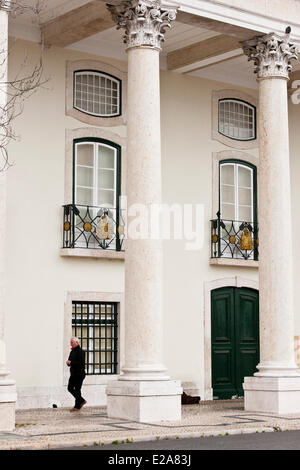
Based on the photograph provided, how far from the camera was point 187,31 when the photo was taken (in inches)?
785

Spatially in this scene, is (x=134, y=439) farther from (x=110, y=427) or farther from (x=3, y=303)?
(x=3, y=303)

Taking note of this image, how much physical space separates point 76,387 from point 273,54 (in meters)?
7.89

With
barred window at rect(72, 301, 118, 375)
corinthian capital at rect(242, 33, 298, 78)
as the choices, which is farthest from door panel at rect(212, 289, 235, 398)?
corinthian capital at rect(242, 33, 298, 78)

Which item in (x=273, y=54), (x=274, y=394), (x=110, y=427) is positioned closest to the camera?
(x=110, y=427)

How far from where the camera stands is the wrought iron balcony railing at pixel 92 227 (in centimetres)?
1927

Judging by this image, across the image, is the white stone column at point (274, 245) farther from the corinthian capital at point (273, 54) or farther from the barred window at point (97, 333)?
the barred window at point (97, 333)

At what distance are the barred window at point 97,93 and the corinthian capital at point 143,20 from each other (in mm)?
3846

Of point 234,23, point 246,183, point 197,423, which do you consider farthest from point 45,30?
point 197,423

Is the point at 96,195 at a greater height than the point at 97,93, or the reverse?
the point at 97,93

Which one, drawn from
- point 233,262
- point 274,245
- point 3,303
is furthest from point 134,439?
point 233,262

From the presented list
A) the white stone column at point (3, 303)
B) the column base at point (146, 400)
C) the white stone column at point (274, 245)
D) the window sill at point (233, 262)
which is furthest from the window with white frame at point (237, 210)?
the white stone column at point (3, 303)

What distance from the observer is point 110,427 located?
46.8ft

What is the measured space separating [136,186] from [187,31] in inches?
225

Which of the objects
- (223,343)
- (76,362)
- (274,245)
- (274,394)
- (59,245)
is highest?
(59,245)
